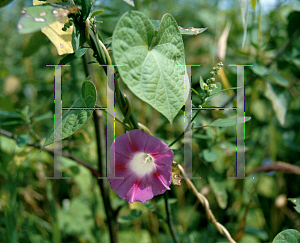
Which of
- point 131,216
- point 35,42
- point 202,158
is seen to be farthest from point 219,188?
point 35,42

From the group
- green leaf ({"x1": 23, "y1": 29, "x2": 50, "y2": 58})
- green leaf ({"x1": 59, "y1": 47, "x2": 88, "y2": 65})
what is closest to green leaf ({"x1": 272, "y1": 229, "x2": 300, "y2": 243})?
green leaf ({"x1": 59, "y1": 47, "x2": 88, "y2": 65})

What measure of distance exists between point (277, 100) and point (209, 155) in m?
0.38

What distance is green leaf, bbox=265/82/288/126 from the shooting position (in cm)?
90

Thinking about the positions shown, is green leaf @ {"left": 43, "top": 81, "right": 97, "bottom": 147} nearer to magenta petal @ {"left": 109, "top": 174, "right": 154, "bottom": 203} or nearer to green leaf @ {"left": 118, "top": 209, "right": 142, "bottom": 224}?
magenta petal @ {"left": 109, "top": 174, "right": 154, "bottom": 203}

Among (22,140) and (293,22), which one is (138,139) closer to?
(22,140)

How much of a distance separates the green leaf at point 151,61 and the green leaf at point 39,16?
0.07m

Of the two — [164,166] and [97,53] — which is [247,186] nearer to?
[164,166]

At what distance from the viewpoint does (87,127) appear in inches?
46.6

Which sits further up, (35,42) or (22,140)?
(35,42)

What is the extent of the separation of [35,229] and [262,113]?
113 centimetres

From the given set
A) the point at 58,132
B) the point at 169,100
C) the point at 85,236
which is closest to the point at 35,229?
the point at 85,236

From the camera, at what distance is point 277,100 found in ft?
3.02

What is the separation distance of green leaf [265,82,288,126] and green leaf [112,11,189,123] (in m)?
0.64

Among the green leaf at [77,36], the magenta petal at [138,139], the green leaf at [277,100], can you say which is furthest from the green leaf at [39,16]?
the green leaf at [277,100]
